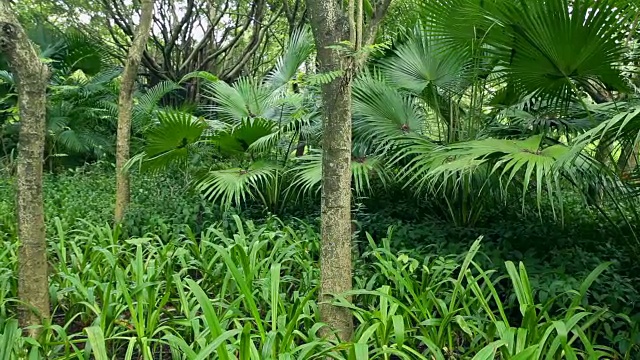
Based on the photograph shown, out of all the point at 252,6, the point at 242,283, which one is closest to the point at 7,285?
the point at 242,283

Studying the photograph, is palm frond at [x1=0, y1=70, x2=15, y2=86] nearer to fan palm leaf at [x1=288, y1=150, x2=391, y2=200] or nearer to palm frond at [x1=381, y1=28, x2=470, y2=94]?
fan palm leaf at [x1=288, y1=150, x2=391, y2=200]

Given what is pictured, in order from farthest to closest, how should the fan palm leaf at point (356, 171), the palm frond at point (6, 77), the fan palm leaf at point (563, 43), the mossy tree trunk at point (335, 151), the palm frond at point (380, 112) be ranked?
1. the palm frond at point (6, 77)
2. the palm frond at point (380, 112)
3. the fan palm leaf at point (356, 171)
4. the fan palm leaf at point (563, 43)
5. the mossy tree trunk at point (335, 151)

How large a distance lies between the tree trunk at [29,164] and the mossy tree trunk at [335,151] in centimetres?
119

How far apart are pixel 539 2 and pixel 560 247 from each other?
148 centimetres

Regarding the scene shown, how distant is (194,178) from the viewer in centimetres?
464

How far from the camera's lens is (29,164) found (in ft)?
6.95

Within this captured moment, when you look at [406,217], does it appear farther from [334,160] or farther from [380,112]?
[334,160]

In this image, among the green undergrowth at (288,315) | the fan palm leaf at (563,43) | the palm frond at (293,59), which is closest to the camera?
the green undergrowth at (288,315)

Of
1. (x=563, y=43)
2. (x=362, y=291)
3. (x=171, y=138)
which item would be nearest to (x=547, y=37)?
(x=563, y=43)

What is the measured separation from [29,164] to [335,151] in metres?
1.27

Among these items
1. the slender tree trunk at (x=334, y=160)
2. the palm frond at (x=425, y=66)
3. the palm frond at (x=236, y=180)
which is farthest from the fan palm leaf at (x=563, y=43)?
the palm frond at (x=236, y=180)

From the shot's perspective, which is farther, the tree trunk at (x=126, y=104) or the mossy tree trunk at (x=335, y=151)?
the tree trunk at (x=126, y=104)

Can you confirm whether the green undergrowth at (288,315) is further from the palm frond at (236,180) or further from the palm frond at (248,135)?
the palm frond at (248,135)

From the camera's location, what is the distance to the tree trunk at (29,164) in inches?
81.8
